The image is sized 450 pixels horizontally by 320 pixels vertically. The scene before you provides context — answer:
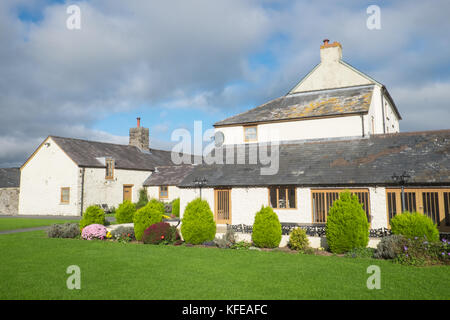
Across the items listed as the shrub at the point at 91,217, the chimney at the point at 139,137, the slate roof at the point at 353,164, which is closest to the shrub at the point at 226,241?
the slate roof at the point at 353,164

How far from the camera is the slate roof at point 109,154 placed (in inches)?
1257

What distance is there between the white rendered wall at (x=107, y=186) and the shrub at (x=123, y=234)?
16.0 meters

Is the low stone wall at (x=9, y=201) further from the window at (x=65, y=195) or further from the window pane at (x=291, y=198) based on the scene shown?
the window pane at (x=291, y=198)

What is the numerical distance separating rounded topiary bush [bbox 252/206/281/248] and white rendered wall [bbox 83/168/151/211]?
74.3ft

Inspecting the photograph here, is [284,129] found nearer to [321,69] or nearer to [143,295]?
[321,69]

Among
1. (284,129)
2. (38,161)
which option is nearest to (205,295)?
(284,129)

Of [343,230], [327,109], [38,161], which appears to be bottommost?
[343,230]

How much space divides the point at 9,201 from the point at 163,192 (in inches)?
635

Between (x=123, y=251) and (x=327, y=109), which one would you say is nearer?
(x=123, y=251)

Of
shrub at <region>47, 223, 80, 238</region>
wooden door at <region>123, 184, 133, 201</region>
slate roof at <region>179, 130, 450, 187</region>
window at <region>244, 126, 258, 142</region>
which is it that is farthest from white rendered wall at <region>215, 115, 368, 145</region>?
wooden door at <region>123, 184, 133, 201</region>

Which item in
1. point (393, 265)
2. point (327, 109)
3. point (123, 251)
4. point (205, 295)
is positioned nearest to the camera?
point (205, 295)

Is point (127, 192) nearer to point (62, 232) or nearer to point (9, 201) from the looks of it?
point (9, 201)
